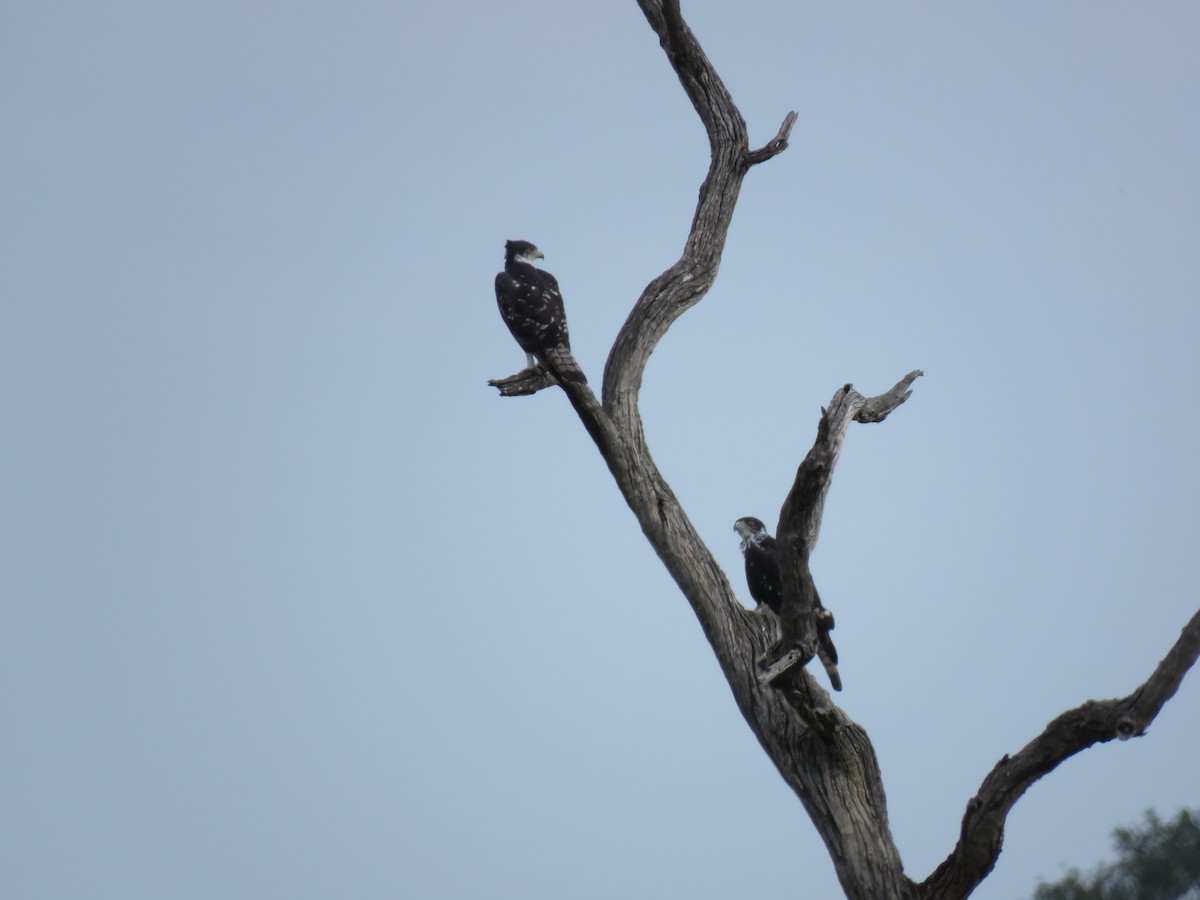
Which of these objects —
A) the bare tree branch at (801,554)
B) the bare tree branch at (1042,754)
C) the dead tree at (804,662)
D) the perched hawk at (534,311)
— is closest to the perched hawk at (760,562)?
the perched hawk at (534,311)

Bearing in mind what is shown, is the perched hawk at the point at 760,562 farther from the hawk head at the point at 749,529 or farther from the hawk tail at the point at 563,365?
the hawk tail at the point at 563,365

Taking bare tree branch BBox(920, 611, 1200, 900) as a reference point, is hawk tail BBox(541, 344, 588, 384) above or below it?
above

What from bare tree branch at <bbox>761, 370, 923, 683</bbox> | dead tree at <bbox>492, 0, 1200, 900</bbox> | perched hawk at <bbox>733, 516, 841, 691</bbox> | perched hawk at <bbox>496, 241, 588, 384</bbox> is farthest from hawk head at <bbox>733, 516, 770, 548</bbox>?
bare tree branch at <bbox>761, 370, 923, 683</bbox>

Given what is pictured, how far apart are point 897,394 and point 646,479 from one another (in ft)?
4.47

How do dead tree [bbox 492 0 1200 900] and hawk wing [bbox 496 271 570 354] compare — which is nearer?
dead tree [bbox 492 0 1200 900]

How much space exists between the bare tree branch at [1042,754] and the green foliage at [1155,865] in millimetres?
6842

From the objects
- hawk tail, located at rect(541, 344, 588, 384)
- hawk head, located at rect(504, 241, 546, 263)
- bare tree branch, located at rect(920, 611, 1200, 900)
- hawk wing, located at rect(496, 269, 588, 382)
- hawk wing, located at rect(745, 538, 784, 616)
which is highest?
hawk head, located at rect(504, 241, 546, 263)

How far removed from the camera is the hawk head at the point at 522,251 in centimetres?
915

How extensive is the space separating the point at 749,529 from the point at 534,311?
2.51 meters

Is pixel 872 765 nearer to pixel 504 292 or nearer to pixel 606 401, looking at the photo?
pixel 606 401

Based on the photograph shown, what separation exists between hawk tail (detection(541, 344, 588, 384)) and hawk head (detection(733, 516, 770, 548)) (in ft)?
8.58

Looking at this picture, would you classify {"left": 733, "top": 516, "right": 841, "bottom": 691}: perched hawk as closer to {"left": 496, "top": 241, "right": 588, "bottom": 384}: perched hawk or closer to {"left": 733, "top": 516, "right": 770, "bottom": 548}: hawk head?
{"left": 733, "top": 516, "right": 770, "bottom": 548}: hawk head

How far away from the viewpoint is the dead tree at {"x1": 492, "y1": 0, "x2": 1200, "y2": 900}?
4.48 metres

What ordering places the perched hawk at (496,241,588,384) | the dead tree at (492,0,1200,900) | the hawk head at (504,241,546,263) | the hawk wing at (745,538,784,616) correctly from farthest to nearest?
the hawk head at (504,241,546,263) < the hawk wing at (745,538,784,616) < the perched hawk at (496,241,588,384) < the dead tree at (492,0,1200,900)
